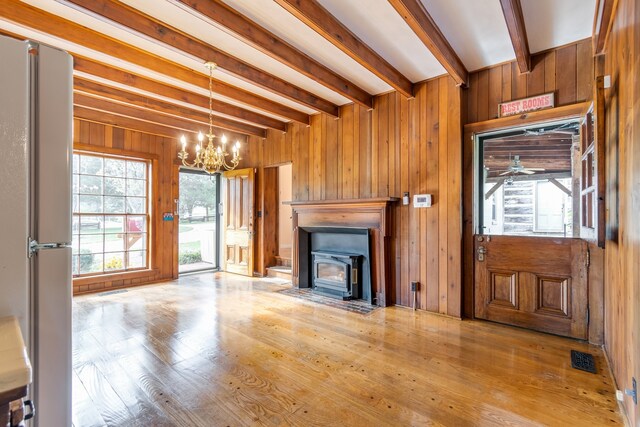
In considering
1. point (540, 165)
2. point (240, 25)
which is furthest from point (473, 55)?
point (240, 25)

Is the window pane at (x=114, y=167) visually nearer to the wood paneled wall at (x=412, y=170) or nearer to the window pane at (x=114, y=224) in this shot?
the window pane at (x=114, y=224)

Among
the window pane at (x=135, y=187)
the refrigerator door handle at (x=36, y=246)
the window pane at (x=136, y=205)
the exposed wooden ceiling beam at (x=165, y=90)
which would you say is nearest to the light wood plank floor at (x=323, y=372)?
the refrigerator door handle at (x=36, y=246)

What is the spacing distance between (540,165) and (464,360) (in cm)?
227

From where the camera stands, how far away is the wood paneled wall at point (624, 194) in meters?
1.50

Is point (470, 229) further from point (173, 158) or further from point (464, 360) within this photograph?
point (173, 158)

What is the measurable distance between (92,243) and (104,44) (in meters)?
3.38

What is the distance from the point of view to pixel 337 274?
4.55 metres

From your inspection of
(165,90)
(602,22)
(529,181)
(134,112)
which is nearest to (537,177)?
(529,181)

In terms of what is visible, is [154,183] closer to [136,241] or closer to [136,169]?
[136,169]

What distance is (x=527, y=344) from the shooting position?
289cm

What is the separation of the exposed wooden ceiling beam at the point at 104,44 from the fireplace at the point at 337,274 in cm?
245

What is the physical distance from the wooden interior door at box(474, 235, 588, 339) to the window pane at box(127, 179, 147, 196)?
17.9 feet

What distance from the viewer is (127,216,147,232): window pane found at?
17.6 feet

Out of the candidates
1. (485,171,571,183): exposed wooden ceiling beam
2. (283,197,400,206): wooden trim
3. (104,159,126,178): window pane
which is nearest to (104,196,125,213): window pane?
(104,159,126,178): window pane
